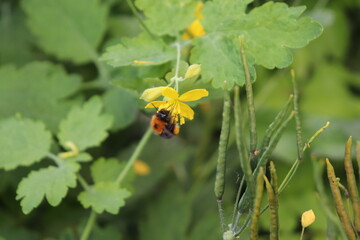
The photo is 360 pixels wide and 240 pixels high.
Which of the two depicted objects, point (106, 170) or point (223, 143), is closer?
point (223, 143)

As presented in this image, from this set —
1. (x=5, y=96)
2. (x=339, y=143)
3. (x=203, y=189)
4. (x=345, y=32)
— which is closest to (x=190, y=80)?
(x=5, y=96)

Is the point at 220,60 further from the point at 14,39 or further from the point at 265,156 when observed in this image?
the point at 14,39

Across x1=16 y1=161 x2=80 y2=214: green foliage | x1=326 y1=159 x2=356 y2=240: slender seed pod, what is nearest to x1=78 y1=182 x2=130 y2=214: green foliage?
x1=16 y1=161 x2=80 y2=214: green foliage

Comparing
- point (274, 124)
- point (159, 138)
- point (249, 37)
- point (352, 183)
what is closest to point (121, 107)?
point (159, 138)

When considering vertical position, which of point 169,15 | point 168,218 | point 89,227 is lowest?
point 168,218

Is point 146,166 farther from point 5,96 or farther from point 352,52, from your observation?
point 352,52

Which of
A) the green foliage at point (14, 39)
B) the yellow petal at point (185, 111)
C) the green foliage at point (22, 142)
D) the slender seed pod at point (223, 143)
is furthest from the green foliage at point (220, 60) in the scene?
the green foliage at point (14, 39)

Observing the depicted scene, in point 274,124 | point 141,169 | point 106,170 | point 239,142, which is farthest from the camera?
point 141,169

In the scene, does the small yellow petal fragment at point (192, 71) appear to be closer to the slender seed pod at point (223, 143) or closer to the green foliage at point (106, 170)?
the slender seed pod at point (223, 143)
